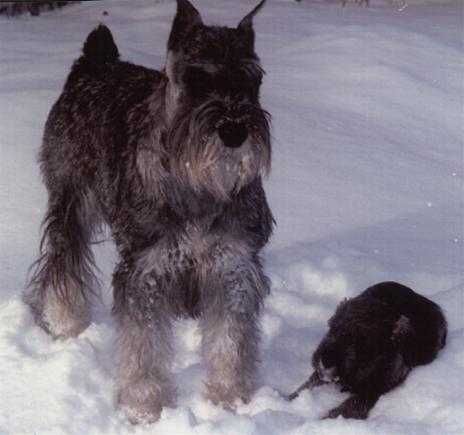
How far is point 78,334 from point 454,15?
13769mm

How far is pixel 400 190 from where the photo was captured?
7.87 meters

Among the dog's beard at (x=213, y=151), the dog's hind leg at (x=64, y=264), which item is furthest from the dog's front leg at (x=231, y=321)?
the dog's hind leg at (x=64, y=264)

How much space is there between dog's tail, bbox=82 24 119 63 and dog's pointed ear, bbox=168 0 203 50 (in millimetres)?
1661

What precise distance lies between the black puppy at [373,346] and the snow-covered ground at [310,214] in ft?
0.35

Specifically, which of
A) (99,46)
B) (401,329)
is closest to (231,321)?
(401,329)

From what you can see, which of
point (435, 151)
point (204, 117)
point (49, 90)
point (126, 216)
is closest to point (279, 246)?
point (126, 216)

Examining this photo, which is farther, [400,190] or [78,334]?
[400,190]

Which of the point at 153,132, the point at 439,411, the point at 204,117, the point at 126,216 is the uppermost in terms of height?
the point at 204,117

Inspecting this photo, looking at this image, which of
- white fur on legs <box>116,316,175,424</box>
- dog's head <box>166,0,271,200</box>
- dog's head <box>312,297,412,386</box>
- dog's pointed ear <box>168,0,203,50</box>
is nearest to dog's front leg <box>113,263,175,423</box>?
white fur on legs <box>116,316,175,424</box>

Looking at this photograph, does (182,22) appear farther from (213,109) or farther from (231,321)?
(231,321)

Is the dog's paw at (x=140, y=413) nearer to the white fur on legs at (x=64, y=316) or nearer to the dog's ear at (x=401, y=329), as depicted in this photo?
the white fur on legs at (x=64, y=316)

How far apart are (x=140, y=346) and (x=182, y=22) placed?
5.81 ft

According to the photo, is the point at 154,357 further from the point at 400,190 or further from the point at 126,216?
the point at 400,190

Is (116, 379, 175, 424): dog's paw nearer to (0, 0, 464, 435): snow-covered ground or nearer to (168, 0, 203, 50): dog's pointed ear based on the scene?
(0, 0, 464, 435): snow-covered ground
